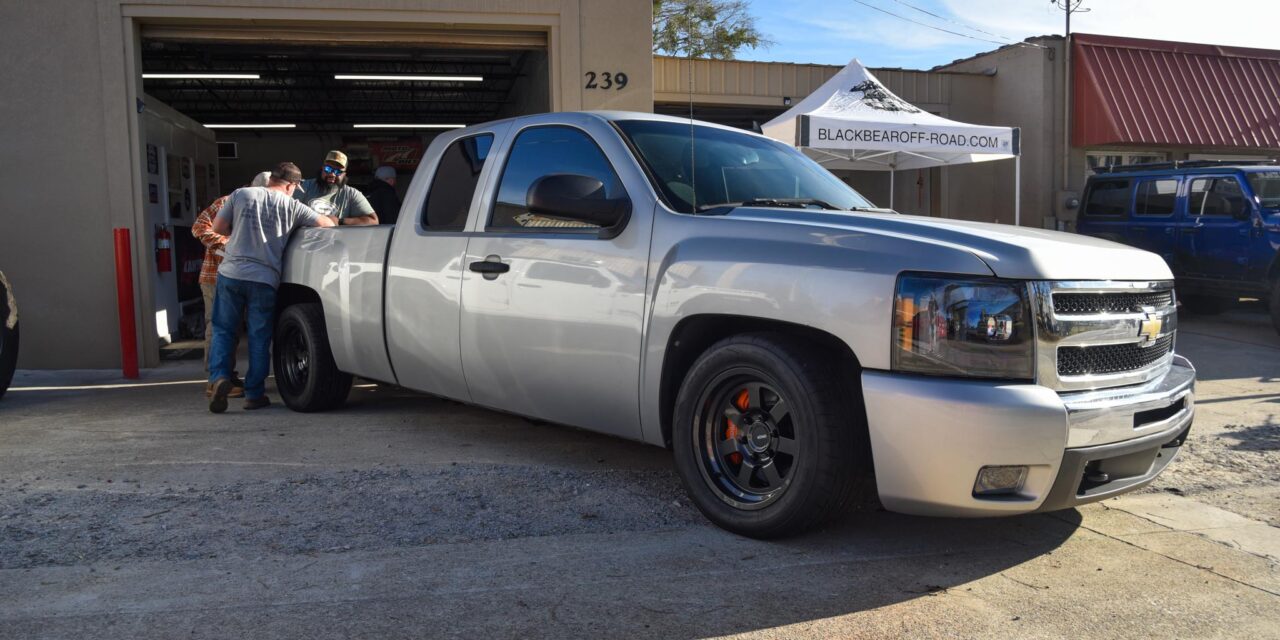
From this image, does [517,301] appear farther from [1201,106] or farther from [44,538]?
[1201,106]

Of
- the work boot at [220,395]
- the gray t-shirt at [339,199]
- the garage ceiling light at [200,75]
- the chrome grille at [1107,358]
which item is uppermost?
the garage ceiling light at [200,75]

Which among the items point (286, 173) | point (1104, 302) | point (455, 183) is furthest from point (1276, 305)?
point (286, 173)

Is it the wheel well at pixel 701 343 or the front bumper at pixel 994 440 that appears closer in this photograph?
the front bumper at pixel 994 440

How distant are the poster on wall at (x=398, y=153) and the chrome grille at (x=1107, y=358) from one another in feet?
75.2

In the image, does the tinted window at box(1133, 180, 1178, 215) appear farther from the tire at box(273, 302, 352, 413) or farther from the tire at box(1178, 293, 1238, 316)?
the tire at box(273, 302, 352, 413)

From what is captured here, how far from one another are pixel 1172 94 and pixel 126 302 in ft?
58.2

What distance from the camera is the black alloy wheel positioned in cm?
383

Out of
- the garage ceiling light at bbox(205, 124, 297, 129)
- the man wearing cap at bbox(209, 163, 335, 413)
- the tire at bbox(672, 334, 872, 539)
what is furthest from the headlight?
the garage ceiling light at bbox(205, 124, 297, 129)

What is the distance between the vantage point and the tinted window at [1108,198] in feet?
44.1

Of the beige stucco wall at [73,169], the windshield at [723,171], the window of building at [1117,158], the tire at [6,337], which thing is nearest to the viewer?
the windshield at [723,171]

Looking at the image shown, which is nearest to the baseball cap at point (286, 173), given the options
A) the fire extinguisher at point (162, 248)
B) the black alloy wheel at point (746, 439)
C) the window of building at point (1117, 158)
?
the black alloy wheel at point (746, 439)

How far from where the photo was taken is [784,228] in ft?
12.5

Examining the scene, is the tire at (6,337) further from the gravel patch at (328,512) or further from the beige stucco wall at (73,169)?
the gravel patch at (328,512)

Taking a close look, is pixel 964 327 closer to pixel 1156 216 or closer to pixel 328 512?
pixel 328 512
